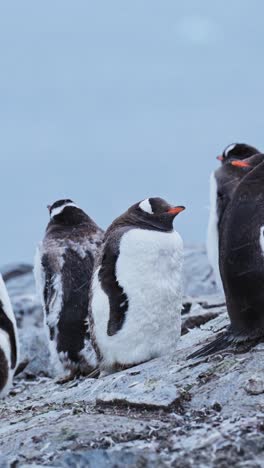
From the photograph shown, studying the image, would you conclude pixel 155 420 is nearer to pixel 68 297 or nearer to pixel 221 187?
pixel 68 297

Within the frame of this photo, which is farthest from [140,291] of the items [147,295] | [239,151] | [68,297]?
[239,151]

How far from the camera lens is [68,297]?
932 centimetres

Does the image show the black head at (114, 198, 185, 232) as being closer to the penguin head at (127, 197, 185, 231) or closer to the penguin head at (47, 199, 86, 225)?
the penguin head at (127, 197, 185, 231)

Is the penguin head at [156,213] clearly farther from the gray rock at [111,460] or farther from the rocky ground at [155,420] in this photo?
the gray rock at [111,460]

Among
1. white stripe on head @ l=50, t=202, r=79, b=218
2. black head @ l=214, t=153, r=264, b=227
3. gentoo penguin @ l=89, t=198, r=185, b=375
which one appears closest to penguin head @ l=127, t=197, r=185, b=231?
gentoo penguin @ l=89, t=198, r=185, b=375

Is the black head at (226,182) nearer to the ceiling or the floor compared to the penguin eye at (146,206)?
nearer to the floor

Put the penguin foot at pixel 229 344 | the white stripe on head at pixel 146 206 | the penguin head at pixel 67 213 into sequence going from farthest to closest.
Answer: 1. the penguin head at pixel 67 213
2. the white stripe on head at pixel 146 206
3. the penguin foot at pixel 229 344

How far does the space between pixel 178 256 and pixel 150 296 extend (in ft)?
1.27

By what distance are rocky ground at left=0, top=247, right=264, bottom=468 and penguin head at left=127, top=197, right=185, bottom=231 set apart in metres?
1.08

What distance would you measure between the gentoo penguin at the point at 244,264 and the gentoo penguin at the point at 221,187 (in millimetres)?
5482

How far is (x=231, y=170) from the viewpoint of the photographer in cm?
1257

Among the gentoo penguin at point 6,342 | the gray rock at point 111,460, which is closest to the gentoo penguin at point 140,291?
the gentoo penguin at point 6,342

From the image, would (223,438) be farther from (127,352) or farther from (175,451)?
(127,352)

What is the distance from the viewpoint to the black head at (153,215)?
7.78 m
